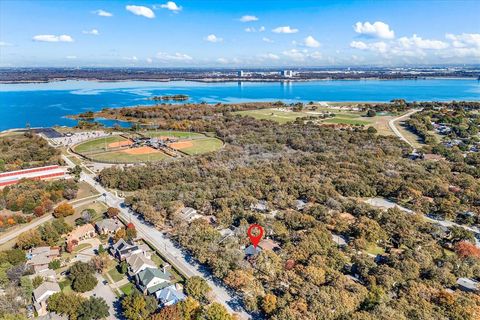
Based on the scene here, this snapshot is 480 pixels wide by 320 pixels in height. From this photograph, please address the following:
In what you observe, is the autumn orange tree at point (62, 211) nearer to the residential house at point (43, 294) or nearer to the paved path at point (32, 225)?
the paved path at point (32, 225)

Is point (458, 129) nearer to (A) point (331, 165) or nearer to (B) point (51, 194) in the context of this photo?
(A) point (331, 165)

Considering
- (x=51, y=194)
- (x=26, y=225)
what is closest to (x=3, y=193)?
(x=51, y=194)

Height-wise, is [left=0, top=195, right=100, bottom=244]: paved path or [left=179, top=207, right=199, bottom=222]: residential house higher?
[left=179, top=207, right=199, bottom=222]: residential house

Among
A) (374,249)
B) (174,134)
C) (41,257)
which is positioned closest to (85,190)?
(41,257)

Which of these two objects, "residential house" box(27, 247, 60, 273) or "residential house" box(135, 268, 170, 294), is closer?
"residential house" box(135, 268, 170, 294)

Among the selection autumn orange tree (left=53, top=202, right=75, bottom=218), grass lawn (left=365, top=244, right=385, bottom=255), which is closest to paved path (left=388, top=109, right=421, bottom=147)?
grass lawn (left=365, top=244, right=385, bottom=255)

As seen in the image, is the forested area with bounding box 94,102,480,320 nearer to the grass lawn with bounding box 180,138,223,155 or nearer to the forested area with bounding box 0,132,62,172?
the grass lawn with bounding box 180,138,223,155
